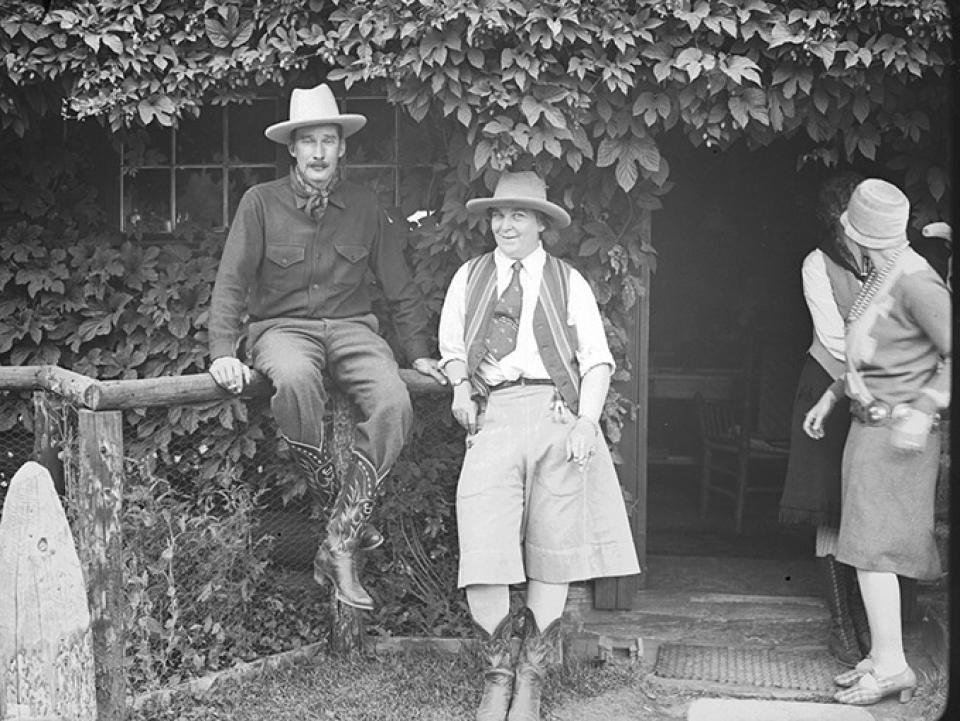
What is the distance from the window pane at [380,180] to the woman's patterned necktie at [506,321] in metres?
1.34

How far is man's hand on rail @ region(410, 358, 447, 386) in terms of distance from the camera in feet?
17.5

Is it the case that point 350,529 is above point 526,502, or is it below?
below

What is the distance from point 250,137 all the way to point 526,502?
2.53 m

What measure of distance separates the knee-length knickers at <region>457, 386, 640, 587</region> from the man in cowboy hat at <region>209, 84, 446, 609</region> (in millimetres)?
470

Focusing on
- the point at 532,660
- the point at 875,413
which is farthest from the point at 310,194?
the point at 875,413

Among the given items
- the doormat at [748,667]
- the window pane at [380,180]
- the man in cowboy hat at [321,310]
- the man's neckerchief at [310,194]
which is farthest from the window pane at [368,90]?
the doormat at [748,667]

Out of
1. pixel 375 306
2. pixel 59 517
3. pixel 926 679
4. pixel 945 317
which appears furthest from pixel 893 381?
pixel 59 517

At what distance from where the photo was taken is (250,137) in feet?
20.6

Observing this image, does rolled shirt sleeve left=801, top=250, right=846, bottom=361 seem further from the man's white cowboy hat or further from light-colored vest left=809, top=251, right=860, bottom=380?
the man's white cowboy hat

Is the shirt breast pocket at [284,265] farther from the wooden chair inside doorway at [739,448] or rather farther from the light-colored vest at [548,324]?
the wooden chair inside doorway at [739,448]

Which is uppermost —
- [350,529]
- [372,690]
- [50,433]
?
[50,433]

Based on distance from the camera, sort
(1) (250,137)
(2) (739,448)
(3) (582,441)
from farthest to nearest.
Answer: (2) (739,448) → (1) (250,137) → (3) (582,441)

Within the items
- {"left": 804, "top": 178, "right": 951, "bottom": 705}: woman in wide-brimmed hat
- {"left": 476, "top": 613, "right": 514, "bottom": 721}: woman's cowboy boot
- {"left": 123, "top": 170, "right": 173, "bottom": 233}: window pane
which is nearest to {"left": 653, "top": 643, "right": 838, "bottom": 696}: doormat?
{"left": 804, "top": 178, "right": 951, "bottom": 705}: woman in wide-brimmed hat

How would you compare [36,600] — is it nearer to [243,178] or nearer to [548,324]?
[548,324]
